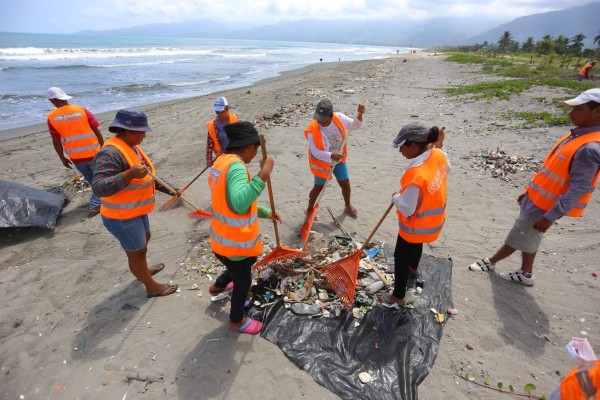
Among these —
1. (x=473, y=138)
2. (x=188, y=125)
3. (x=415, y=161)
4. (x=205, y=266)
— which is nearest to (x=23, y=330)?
(x=205, y=266)

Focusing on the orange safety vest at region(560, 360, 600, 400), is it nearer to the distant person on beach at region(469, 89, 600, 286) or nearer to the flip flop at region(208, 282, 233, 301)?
the distant person on beach at region(469, 89, 600, 286)

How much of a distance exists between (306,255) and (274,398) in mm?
1748

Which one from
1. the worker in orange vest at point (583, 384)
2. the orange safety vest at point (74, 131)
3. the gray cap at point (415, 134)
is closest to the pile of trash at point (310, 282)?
the gray cap at point (415, 134)

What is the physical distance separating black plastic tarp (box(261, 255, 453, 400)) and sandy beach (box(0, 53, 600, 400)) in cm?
13

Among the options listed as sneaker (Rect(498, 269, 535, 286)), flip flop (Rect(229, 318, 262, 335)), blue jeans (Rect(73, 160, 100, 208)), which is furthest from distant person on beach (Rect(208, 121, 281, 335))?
blue jeans (Rect(73, 160, 100, 208))

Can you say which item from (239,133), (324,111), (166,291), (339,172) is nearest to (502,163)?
(339,172)

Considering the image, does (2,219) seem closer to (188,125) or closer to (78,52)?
(188,125)

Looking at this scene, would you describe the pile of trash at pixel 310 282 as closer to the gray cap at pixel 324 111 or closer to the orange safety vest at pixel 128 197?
the orange safety vest at pixel 128 197

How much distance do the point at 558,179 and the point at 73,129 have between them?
660 centimetres

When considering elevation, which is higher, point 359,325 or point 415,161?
point 415,161

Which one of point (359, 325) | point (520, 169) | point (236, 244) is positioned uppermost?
point (236, 244)

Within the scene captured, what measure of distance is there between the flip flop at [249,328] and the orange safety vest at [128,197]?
1559 millimetres

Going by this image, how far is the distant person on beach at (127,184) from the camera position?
8.77ft

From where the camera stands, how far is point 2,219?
480 cm
